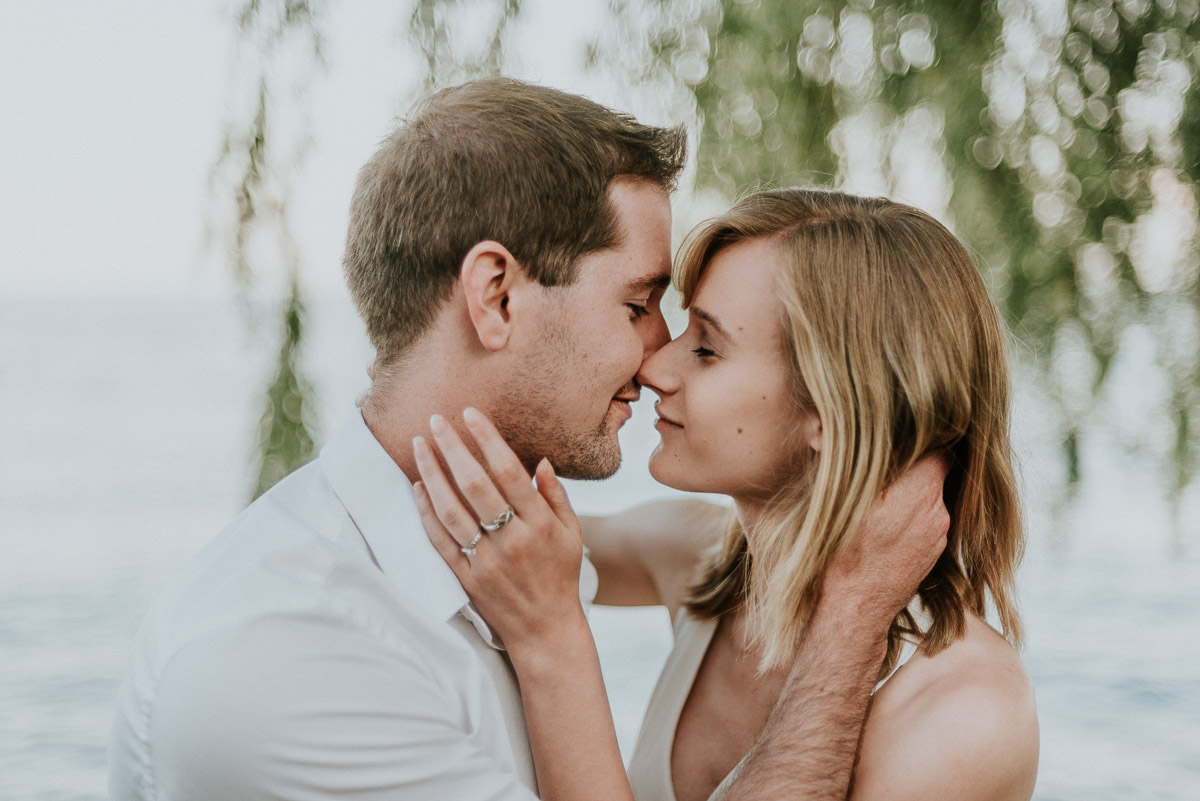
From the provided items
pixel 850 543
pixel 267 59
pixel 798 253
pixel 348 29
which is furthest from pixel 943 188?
pixel 267 59

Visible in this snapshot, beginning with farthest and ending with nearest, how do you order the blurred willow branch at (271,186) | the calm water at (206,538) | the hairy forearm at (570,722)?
the calm water at (206,538)
the blurred willow branch at (271,186)
the hairy forearm at (570,722)

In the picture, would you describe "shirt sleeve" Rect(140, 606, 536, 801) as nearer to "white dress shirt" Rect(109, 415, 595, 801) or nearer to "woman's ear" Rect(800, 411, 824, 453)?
"white dress shirt" Rect(109, 415, 595, 801)

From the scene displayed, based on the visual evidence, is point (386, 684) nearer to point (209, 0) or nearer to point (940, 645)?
point (940, 645)

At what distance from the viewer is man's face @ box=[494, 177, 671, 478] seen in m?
1.72

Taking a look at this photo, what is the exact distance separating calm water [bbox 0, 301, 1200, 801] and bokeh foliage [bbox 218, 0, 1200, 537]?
9.9 inches

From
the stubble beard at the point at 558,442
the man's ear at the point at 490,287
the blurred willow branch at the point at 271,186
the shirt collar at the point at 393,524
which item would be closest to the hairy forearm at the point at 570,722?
the shirt collar at the point at 393,524

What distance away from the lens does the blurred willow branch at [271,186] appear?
7.10 feet

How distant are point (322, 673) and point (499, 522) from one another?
0.34 m

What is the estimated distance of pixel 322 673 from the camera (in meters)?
1.29

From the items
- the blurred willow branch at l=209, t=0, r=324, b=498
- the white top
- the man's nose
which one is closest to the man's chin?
the man's nose

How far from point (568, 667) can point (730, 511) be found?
813 millimetres


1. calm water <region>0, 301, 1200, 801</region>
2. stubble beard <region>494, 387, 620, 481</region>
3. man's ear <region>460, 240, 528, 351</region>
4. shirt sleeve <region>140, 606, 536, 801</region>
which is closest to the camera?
shirt sleeve <region>140, 606, 536, 801</region>

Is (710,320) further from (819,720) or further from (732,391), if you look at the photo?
(819,720)

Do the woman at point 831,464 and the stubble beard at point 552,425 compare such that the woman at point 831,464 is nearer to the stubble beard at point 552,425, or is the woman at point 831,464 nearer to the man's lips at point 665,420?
the man's lips at point 665,420
